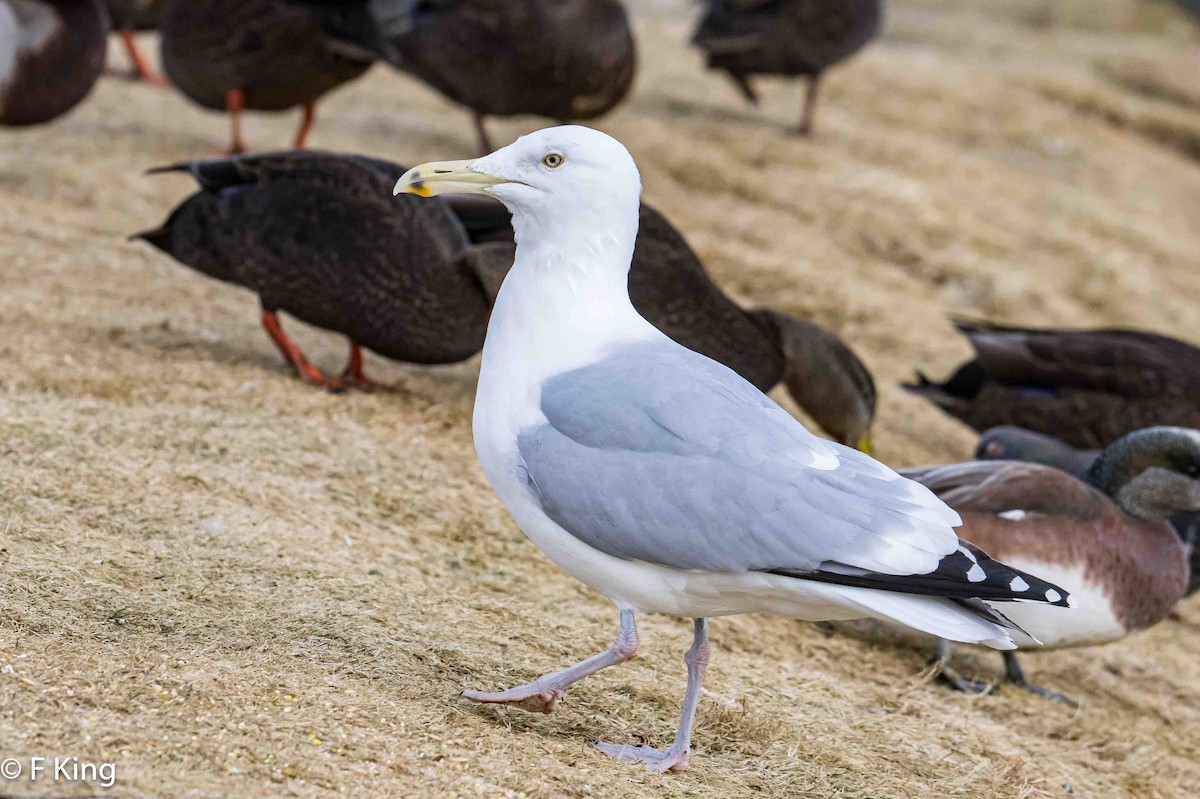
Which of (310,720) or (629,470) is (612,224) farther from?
(310,720)

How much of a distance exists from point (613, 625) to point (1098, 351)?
303 cm

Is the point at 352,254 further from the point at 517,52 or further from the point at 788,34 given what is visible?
the point at 788,34

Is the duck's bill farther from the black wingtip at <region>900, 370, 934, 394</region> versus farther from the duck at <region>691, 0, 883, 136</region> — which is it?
the duck at <region>691, 0, 883, 136</region>

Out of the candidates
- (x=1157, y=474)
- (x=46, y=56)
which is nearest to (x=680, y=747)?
(x=1157, y=474)

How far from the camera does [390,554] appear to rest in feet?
13.0

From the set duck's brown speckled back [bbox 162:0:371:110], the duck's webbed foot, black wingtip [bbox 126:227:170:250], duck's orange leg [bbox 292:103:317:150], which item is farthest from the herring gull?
duck's orange leg [bbox 292:103:317:150]

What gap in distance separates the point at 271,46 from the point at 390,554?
13.8 feet

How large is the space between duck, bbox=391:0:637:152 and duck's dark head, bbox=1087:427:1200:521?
4.40 meters

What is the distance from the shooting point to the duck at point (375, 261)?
196 inches

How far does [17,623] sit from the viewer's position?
115 inches

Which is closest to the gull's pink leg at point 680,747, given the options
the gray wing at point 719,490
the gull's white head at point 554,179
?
the gray wing at point 719,490

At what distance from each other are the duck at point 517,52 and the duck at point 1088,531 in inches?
168

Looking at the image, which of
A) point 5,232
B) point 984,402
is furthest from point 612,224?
point 5,232

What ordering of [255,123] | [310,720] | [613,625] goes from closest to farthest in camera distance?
[310,720]
[613,625]
[255,123]
